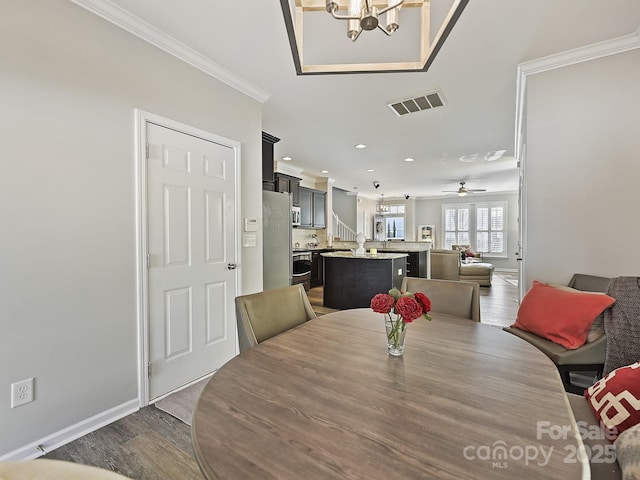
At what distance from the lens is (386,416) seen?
2.55ft

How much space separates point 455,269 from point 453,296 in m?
5.31

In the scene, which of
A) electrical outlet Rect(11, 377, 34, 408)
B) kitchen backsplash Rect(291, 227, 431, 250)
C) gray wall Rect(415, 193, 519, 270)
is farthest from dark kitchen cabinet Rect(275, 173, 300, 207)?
gray wall Rect(415, 193, 519, 270)

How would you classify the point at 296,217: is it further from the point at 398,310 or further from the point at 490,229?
the point at 490,229

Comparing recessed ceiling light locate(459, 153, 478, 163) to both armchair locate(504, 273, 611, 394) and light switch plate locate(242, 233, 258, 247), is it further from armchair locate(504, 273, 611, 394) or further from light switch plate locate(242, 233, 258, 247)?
light switch plate locate(242, 233, 258, 247)

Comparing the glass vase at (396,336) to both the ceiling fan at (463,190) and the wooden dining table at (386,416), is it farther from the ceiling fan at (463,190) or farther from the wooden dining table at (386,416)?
the ceiling fan at (463,190)

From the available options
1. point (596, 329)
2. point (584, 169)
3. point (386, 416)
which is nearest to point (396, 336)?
point (386, 416)

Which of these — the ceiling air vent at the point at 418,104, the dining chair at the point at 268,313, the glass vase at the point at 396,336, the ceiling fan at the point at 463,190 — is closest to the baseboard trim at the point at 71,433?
the dining chair at the point at 268,313

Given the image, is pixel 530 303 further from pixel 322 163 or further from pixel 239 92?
pixel 322 163

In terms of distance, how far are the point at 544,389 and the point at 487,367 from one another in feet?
0.58

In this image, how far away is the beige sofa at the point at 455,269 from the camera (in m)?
6.73

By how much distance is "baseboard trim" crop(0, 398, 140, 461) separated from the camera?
1.58m

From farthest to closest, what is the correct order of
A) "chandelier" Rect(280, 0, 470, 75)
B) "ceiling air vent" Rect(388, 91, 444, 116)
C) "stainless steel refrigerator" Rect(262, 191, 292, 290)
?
"stainless steel refrigerator" Rect(262, 191, 292, 290) < "ceiling air vent" Rect(388, 91, 444, 116) < "chandelier" Rect(280, 0, 470, 75)

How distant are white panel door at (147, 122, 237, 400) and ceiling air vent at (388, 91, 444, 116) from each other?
185cm

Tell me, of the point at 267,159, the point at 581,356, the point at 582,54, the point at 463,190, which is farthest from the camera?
the point at 463,190
